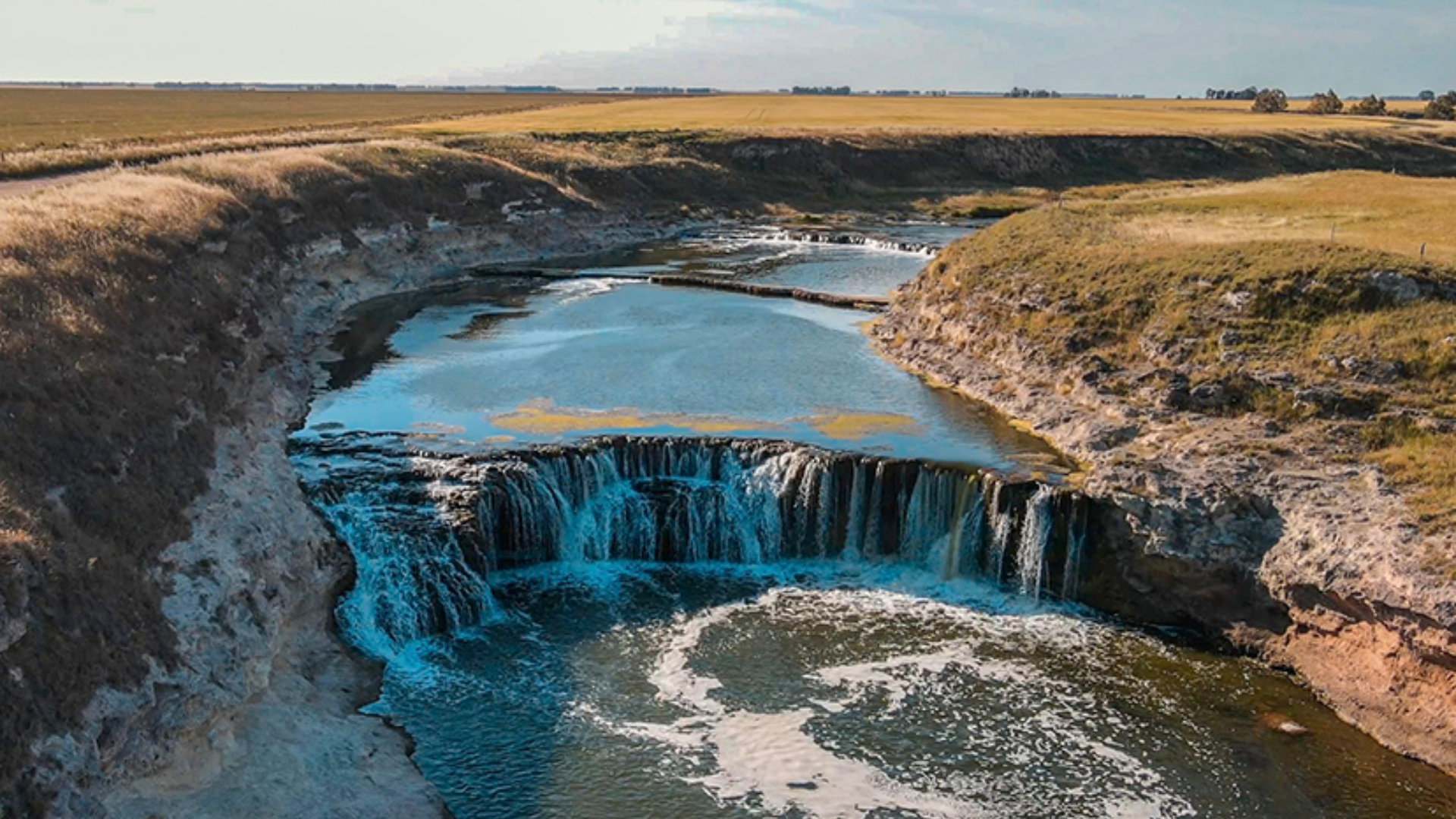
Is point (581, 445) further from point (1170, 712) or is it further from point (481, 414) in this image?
point (1170, 712)

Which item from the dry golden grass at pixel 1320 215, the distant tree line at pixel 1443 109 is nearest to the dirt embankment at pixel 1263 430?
the dry golden grass at pixel 1320 215

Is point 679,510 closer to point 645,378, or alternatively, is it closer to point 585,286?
point 645,378

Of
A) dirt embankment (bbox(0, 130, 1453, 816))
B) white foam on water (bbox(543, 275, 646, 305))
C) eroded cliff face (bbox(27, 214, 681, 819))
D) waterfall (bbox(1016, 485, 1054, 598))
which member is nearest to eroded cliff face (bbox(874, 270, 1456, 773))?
waterfall (bbox(1016, 485, 1054, 598))

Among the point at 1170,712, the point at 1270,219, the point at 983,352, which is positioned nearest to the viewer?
the point at 1170,712

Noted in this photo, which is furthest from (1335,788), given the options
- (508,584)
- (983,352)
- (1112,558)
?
(983,352)

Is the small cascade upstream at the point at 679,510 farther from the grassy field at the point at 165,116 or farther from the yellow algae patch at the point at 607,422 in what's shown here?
the grassy field at the point at 165,116
